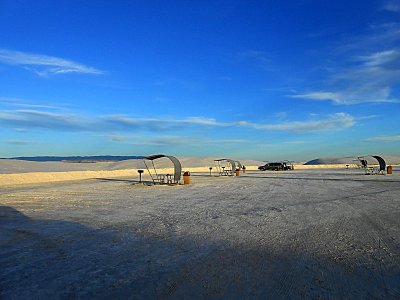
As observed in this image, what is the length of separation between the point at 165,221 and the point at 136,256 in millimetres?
3865

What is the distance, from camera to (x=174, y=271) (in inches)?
218

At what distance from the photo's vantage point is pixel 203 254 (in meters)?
6.57

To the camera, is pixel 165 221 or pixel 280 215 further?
pixel 280 215

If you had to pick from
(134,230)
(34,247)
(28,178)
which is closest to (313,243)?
(134,230)

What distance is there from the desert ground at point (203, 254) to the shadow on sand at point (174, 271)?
0.05 feet

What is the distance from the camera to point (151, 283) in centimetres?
499

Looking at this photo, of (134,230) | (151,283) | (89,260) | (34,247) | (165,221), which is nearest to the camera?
(151,283)

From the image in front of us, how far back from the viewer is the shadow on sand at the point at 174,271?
15.3 feet

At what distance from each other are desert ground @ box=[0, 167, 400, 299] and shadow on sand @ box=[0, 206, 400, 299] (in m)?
0.02

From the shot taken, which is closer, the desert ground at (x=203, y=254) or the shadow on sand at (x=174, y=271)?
the shadow on sand at (x=174, y=271)

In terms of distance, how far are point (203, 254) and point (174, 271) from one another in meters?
1.15

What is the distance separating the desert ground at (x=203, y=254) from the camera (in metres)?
4.77

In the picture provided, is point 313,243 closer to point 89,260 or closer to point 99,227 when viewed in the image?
point 89,260

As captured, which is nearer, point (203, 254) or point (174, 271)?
point (174, 271)
